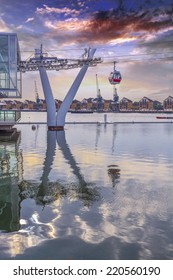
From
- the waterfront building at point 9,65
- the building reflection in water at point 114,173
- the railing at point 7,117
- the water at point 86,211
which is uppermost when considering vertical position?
the waterfront building at point 9,65

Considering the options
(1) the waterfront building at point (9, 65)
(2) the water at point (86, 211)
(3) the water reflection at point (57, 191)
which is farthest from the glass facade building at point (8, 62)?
(3) the water reflection at point (57, 191)

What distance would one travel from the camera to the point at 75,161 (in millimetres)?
22234

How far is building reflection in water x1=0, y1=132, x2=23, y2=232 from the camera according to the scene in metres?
9.98

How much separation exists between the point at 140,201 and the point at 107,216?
7.59 feet

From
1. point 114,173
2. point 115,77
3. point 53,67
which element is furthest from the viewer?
point 115,77

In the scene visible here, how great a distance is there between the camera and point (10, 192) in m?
13.6

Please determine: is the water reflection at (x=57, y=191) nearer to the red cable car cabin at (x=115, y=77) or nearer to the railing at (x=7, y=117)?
the railing at (x=7, y=117)

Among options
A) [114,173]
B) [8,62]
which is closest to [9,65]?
[8,62]

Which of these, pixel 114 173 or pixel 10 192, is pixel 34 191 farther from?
pixel 114 173

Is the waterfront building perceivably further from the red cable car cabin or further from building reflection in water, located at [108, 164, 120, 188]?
the red cable car cabin

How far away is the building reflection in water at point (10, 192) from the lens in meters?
9.98

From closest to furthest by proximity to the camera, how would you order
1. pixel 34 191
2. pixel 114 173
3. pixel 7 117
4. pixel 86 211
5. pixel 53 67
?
1. pixel 86 211
2. pixel 34 191
3. pixel 114 173
4. pixel 7 117
5. pixel 53 67
